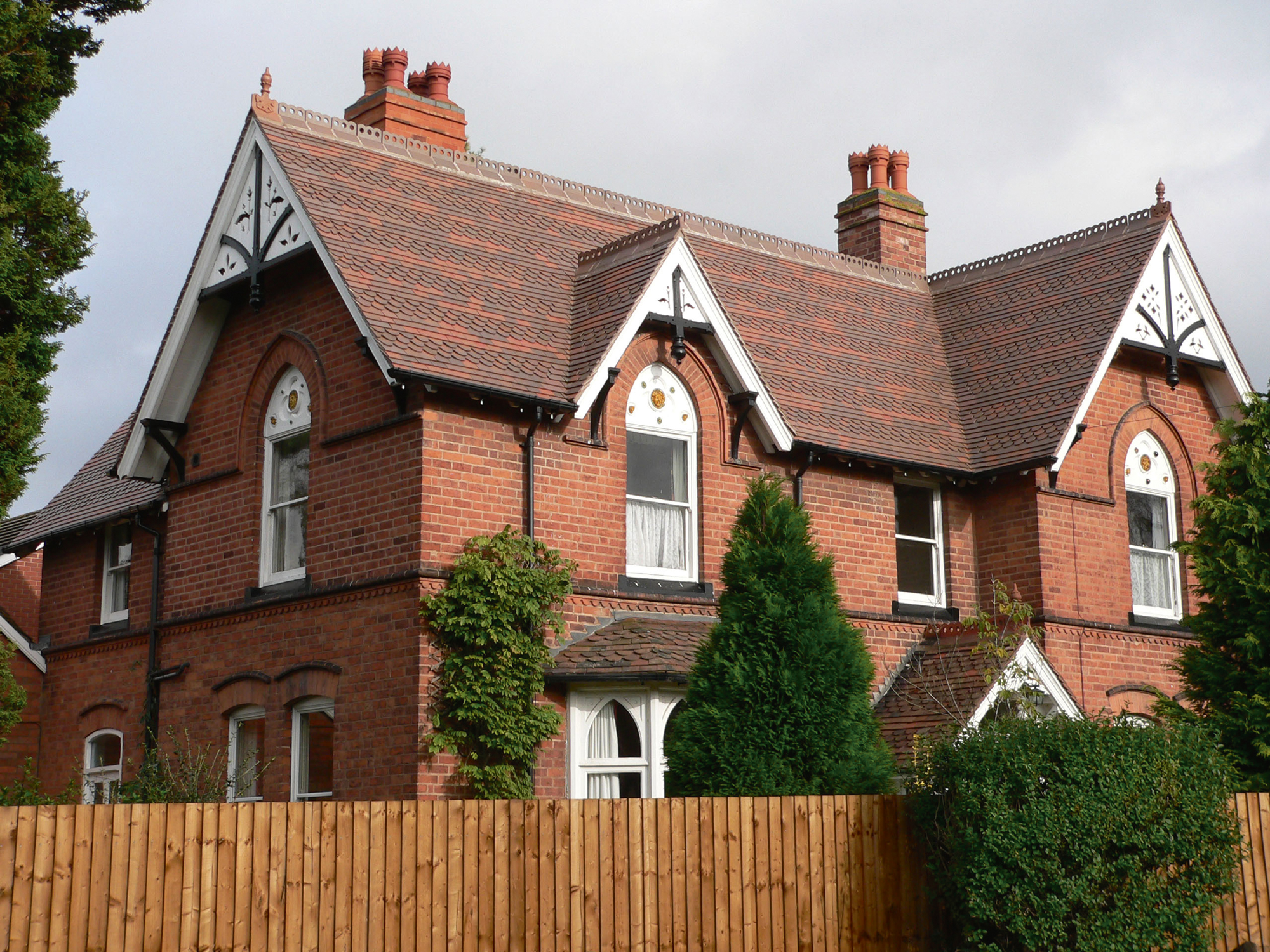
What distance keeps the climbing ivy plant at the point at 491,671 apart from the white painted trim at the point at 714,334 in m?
Result: 2.44

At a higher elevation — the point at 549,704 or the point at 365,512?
the point at 365,512

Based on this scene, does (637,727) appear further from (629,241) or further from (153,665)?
(153,665)

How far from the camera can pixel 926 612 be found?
67.5 feet

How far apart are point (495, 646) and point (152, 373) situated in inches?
268

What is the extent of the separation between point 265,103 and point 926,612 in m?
10.9

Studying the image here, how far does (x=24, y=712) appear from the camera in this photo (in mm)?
23688

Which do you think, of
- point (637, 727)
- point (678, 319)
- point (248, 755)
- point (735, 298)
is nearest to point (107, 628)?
point (248, 755)

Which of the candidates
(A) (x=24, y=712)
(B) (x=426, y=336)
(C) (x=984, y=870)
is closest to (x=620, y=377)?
(B) (x=426, y=336)

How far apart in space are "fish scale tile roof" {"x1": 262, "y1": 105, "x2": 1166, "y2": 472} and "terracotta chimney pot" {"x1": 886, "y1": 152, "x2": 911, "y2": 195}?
212 centimetres

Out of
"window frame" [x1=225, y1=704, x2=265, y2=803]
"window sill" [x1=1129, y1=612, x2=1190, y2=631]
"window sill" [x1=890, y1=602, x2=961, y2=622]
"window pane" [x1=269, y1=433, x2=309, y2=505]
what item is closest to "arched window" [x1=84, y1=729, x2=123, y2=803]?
"window frame" [x1=225, y1=704, x2=265, y2=803]

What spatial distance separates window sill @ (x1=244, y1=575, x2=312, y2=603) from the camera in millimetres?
17547

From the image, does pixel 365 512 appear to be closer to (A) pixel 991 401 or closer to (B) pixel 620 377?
(B) pixel 620 377

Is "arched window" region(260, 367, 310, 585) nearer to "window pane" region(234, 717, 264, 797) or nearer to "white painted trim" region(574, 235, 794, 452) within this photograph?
"window pane" region(234, 717, 264, 797)

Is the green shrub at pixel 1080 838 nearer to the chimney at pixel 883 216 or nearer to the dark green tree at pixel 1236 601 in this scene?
the dark green tree at pixel 1236 601
